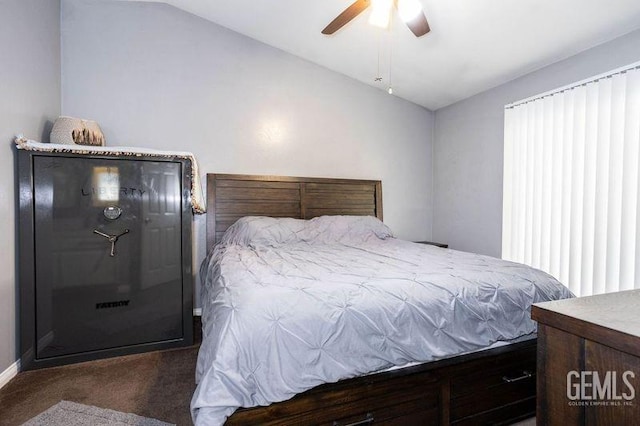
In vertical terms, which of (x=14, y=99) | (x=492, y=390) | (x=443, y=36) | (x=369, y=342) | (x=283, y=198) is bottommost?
(x=492, y=390)

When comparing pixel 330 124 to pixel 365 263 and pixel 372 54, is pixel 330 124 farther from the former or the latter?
pixel 365 263

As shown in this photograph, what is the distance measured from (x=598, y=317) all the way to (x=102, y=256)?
9.07ft

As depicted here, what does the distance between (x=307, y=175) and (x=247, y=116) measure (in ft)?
2.92

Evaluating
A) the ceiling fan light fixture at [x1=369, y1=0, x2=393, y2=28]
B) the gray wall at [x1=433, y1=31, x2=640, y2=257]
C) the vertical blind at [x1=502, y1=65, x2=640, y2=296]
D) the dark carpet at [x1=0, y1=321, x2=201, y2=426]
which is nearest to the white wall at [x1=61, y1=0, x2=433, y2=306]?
the gray wall at [x1=433, y1=31, x2=640, y2=257]

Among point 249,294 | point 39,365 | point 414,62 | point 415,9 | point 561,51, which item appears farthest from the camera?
point 414,62

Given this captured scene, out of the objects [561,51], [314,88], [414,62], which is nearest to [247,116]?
[314,88]

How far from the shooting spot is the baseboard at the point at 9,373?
2.00 meters

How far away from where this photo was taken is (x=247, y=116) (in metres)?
3.35

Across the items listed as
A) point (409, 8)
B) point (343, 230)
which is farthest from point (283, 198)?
point (409, 8)

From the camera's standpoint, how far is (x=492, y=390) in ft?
5.27

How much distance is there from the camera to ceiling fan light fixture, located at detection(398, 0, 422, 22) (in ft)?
6.26

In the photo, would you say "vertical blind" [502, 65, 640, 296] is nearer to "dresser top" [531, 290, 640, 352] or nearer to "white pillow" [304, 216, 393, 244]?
"white pillow" [304, 216, 393, 244]

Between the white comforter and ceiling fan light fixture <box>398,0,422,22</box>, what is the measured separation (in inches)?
61.2

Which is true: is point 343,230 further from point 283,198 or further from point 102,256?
point 102,256
